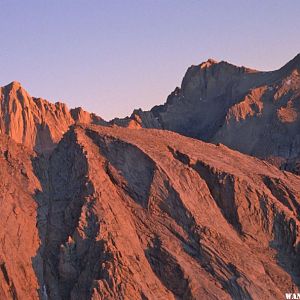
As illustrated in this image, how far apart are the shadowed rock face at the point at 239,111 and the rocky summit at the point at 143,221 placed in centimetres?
2740

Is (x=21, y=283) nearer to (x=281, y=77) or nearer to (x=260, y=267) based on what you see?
(x=260, y=267)

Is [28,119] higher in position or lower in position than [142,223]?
higher

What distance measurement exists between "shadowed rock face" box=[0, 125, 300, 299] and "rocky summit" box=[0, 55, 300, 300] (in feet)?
0.19

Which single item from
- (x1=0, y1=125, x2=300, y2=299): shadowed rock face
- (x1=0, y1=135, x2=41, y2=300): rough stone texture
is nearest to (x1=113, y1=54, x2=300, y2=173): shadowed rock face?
(x1=0, y1=125, x2=300, y2=299): shadowed rock face

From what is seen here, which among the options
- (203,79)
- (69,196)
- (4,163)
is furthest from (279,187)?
(203,79)

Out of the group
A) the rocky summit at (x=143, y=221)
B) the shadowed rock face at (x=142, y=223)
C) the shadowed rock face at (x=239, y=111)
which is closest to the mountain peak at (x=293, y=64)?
the shadowed rock face at (x=239, y=111)

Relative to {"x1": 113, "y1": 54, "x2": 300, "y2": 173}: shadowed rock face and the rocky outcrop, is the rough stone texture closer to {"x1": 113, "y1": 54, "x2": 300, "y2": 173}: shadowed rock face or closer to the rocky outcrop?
Answer: {"x1": 113, "y1": 54, "x2": 300, "y2": 173}: shadowed rock face

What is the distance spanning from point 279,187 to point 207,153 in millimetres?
4582

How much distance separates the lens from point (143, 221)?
4238cm

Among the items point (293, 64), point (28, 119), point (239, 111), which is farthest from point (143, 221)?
point (293, 64)

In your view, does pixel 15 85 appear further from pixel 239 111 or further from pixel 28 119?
pixel 239 111

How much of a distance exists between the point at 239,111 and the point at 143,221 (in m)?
55.0

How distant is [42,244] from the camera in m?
42.8

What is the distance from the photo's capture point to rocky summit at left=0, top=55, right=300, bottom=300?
1559 inches
